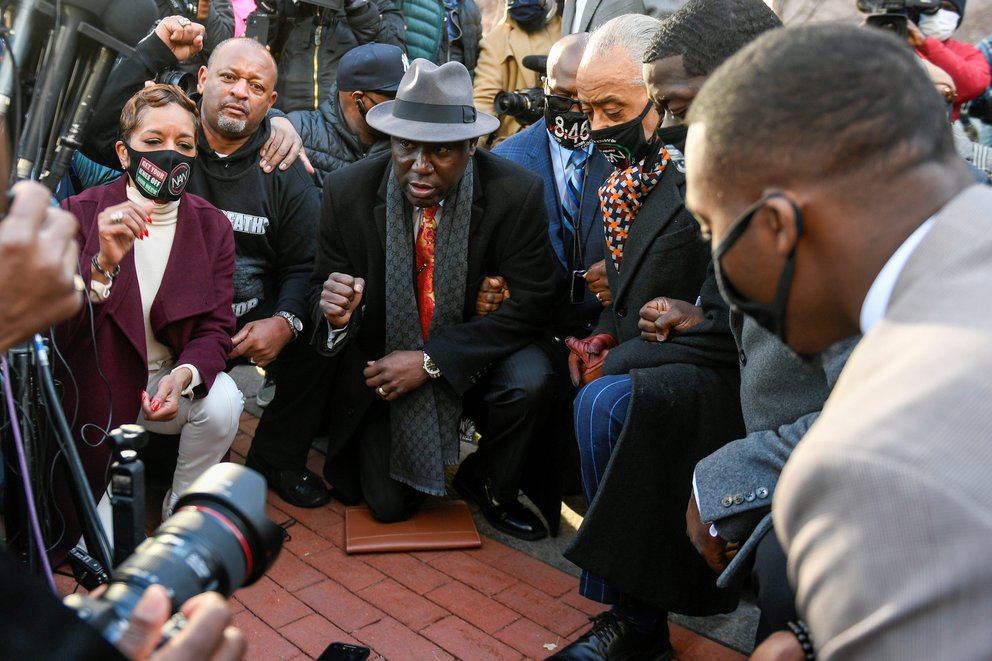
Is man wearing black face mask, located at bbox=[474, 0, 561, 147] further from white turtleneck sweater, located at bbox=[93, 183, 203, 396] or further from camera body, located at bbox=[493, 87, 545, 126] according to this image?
white turtleneck sweater, located at bbox=[93, 183, 203, 396]

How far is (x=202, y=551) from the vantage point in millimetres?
1510

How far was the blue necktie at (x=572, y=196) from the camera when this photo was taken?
4363 millimetres

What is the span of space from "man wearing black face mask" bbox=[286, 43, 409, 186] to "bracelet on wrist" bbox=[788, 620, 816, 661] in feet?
11.2

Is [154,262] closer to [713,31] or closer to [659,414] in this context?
[659,414]

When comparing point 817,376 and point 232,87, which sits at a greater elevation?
point 232,87

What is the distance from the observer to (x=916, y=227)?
1.40 m

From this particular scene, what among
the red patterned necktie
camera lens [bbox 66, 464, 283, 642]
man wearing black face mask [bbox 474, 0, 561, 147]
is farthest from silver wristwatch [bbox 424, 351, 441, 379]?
man wearing black face mask [bbox 474, 0, 561, 147]

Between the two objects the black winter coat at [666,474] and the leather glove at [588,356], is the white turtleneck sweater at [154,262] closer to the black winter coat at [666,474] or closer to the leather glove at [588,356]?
the leather glove at [588,356]

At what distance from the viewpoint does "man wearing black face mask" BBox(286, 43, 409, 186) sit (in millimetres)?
4930

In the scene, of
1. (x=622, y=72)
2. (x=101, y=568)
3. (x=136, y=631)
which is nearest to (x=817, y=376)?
(x=622, y=72)

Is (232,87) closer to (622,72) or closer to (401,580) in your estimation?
(622,72)

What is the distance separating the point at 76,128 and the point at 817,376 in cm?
198

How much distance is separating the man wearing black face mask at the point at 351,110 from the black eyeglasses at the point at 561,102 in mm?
927

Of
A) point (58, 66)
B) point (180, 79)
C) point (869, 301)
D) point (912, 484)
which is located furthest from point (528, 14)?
point (912, 484)
